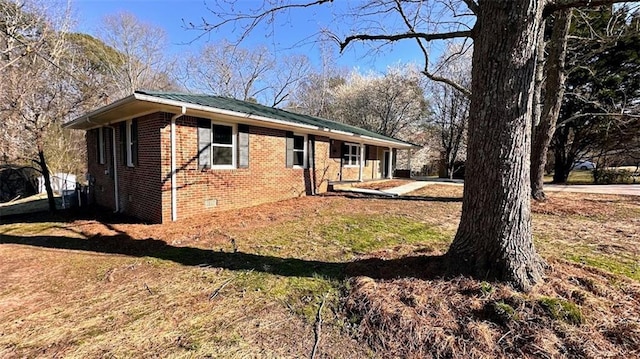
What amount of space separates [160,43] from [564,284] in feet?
89.6

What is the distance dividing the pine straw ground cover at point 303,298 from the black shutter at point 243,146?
9.62 ft

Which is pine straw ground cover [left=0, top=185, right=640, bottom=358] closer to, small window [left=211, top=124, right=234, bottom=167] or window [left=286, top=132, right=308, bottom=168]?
small window [left=211, top=124, right=234, bottom=167]

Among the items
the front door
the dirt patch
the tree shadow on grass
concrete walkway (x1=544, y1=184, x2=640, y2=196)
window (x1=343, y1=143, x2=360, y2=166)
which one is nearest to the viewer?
the dirt patch

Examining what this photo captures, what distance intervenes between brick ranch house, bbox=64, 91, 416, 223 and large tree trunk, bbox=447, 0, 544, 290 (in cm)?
580

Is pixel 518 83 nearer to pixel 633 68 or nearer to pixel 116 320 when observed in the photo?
pixel 116 320

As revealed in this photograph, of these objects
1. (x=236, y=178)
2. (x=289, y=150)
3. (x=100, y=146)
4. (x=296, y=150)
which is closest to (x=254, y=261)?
(x=236, y=178)


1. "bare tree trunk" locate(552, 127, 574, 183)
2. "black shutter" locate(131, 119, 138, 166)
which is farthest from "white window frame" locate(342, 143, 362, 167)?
"bare tree trunk" locate(552, 127, 574, 183)

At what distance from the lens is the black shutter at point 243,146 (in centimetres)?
806

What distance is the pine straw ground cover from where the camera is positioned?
2.21 m

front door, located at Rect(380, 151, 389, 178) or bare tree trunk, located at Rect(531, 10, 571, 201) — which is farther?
front door, located at Rect(380, 151, 389, 178)

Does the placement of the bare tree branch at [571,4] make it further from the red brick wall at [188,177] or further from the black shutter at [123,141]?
the black shutter at [123,141]

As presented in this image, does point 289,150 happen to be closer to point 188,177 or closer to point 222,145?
point 222,145

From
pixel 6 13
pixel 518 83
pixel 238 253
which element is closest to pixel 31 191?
pixel 6 13

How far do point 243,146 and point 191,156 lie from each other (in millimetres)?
1568
